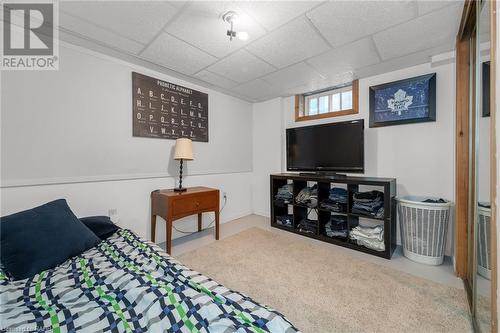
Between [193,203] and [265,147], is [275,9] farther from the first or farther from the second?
[265,147]

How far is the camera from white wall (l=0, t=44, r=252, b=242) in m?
1.70

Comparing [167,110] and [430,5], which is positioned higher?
[430,5]

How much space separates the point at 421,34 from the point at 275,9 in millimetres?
1395

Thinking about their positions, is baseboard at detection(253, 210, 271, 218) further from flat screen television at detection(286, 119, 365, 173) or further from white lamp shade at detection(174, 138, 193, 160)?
white lamp shade at detection(174, 138, 193, 160)

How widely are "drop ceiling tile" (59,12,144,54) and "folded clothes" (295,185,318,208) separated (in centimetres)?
266

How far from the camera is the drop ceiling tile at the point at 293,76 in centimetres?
251

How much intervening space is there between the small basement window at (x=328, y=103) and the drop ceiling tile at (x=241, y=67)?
3.59 ft

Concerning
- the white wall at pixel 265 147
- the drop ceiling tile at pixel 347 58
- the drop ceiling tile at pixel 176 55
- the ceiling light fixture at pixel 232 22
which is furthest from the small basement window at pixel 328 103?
the ceiling light fixture at pixel 232 22

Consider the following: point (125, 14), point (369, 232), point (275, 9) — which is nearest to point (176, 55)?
point (125, 14)

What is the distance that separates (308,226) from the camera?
2859mm
